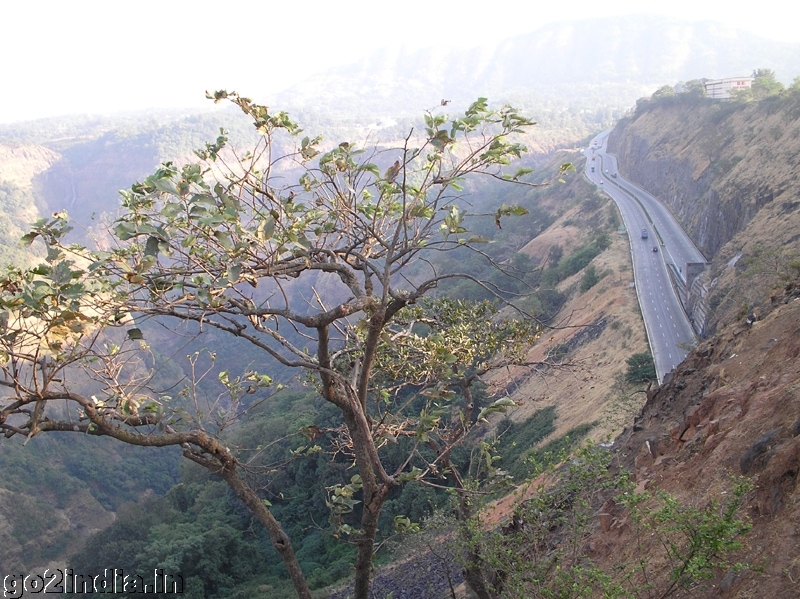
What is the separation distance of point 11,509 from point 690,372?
1580 inches

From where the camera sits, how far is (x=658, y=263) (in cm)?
3656

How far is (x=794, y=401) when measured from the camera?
746 cm

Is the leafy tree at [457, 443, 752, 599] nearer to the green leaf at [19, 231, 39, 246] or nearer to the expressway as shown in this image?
the green leaf at [19, 231, 39, 246]

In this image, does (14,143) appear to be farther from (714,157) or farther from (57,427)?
(57,427)

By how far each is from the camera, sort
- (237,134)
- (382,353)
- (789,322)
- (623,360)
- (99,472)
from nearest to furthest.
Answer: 1. (382,353)
2. (789,322)
3. (623,360)
4. (99,472)
5. (237,134)

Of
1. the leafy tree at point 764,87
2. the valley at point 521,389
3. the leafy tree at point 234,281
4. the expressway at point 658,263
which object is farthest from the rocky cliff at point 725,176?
the leafy tree at point 234,281

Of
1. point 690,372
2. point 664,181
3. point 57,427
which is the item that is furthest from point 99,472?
point 664,181

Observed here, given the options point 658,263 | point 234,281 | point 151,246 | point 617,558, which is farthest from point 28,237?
point 658,263

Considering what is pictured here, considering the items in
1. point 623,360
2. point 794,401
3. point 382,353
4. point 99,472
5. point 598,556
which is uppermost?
point 382,353

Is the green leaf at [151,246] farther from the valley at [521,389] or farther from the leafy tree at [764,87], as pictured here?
the leafy tree at [764,87]

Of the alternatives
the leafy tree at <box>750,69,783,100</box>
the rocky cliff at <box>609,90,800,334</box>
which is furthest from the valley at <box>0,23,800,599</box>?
the leafy tree at <box>750,69,783,100</box>

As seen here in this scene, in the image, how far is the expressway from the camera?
25.3 meters

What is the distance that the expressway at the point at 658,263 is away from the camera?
2531 cm

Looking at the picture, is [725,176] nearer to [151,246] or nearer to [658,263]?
[658,263]
